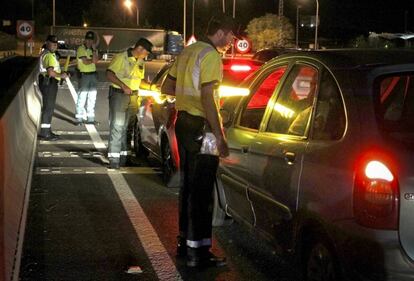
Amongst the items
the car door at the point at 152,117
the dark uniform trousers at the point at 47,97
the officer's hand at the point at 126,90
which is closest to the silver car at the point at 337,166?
the car door at the point at 152,117

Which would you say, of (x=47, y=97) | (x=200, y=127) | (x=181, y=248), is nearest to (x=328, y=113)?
(x=200, y=127)

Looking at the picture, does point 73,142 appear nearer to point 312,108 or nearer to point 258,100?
point 258,100

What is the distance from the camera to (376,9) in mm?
93688

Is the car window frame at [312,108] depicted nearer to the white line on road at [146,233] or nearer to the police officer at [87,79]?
the white line on road at [146,233]

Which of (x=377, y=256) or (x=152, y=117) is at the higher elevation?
(x=152, y=117)

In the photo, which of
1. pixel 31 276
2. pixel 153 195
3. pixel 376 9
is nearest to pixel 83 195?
pixel 153 195

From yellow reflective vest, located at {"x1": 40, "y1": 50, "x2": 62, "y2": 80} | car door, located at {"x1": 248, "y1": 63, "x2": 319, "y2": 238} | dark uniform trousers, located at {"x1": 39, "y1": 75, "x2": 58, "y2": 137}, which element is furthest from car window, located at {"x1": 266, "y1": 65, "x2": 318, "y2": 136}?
yellow reflective vest, located at {"x1": 40, "y1": 50, "x2": 62, "y2": 80}

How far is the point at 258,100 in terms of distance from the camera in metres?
6.00

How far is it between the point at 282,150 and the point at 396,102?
79 centimetres

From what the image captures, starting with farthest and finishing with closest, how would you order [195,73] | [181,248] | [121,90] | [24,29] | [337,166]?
[24,29]
[121,90]
[181,248]
[195,73]
[337,166]

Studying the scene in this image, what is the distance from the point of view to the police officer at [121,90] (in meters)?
8.96

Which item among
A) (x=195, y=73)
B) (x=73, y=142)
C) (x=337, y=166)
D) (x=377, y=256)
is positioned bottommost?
(x=73, y=142)

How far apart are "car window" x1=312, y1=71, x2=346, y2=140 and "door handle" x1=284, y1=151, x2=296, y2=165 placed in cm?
19

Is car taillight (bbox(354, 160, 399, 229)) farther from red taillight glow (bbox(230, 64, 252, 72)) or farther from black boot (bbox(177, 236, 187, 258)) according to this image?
red taillight glow (bbox(230, 64, 252, 72))
